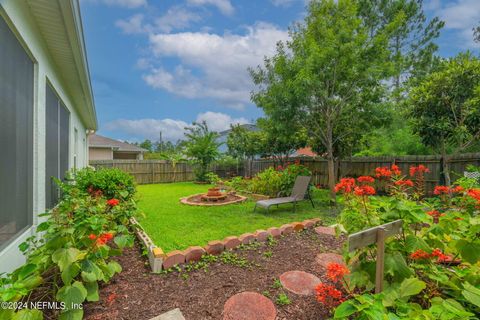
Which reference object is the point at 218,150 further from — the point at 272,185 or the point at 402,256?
the point at 402,256

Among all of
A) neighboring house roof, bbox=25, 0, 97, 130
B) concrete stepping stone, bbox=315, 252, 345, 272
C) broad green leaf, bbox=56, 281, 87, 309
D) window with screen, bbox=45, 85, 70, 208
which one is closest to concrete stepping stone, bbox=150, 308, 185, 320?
broad green leaf, bbox=56, 281, 87, 309

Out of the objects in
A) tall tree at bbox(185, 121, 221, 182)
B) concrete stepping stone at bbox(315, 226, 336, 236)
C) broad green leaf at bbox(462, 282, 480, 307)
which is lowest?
concrete stepping stone at bbox(315, 226, 336, 236)

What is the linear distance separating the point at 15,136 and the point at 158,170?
1254 centimetres

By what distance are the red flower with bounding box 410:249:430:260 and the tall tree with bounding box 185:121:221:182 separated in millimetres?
12426

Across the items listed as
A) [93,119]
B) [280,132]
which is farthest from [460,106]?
[93,119]

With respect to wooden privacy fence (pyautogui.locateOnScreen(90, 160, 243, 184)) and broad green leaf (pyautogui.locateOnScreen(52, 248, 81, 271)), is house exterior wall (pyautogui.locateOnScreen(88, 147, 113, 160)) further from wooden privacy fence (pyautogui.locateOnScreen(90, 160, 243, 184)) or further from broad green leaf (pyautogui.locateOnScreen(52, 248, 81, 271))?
broad green leaf (pyautogui.locateOnScreen(52, 248, 81, 271))

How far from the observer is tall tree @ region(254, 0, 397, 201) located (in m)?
6.05

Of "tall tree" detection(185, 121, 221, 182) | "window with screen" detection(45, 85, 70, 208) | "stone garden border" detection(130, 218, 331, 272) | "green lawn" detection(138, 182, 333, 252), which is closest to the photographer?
"stone garden border" detection(130, 218, 331, 272)

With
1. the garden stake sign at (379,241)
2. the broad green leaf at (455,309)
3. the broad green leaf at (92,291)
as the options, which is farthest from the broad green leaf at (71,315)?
the broad green leaf at (455,309)

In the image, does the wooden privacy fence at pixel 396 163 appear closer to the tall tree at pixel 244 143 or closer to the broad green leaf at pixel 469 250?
the tall tree at pixel 244 143

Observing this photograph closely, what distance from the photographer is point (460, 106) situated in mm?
5598

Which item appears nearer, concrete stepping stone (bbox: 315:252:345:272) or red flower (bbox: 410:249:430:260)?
red flower (bbox: 410:249:430:260)

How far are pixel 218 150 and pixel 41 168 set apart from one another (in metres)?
11.4

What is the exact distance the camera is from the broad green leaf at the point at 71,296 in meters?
1.70
